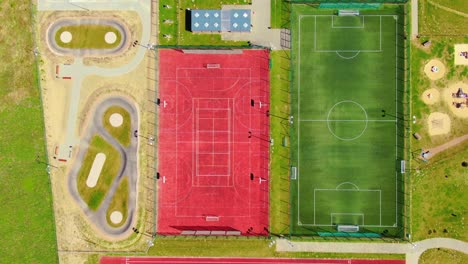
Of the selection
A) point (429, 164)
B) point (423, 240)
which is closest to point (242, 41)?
point (429, 164)

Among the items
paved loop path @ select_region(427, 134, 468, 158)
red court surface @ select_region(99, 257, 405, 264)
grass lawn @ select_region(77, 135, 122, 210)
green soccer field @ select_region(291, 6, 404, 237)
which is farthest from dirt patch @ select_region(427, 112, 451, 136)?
grass lawn @ select_region(77, 135, 122, 210)

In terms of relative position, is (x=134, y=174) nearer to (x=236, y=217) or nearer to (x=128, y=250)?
(x=128, y=250)

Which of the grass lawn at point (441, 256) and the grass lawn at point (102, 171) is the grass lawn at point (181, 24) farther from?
the grass lawn at point (441, 256)

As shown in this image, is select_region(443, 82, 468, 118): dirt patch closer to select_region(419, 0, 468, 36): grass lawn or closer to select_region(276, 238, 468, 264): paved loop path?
select_region(419, 0, 468, 36): grass lawn

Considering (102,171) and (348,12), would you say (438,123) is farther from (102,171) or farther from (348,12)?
(102,171)

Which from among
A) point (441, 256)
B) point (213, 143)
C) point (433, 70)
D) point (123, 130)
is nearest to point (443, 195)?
point (441, 256)

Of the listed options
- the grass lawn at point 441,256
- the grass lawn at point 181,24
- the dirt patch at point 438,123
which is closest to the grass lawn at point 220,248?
the grass lawn at point 441,256
